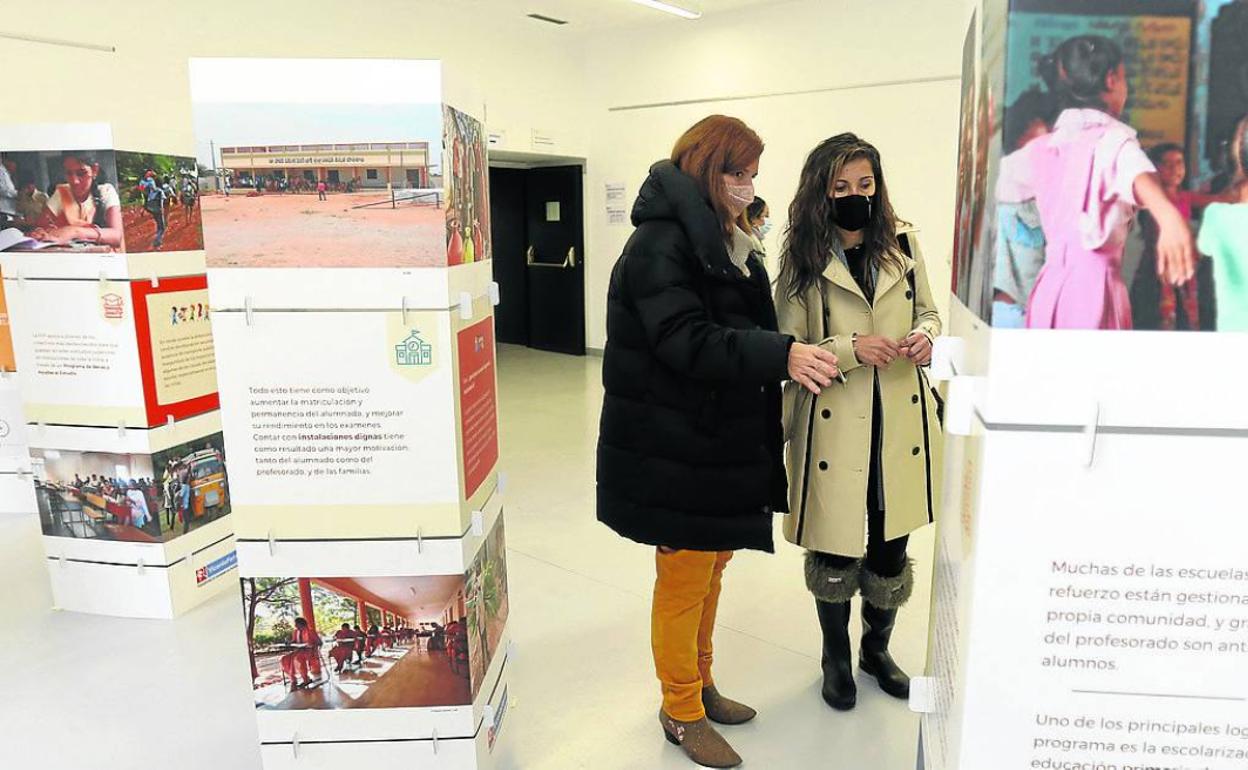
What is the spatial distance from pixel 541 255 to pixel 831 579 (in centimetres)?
Result: 697

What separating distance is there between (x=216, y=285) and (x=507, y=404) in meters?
4.72

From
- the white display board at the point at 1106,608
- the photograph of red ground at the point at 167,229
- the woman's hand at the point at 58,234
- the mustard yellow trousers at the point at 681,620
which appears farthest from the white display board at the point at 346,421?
the woman's hand at the point at 58,234

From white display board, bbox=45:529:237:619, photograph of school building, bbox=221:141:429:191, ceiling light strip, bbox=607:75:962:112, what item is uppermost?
ceiling light strip, bbox=607:75:962:112

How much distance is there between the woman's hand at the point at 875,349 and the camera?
191 cm

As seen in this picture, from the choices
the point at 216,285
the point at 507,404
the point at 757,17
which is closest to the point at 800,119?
the point at 757,17

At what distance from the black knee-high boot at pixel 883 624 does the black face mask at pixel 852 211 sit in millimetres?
942

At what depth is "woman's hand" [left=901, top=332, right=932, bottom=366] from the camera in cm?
194

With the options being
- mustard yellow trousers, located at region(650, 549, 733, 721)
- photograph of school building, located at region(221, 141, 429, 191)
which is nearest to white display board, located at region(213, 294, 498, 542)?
photograph of school building, located at region(221, 141, 429, 191)

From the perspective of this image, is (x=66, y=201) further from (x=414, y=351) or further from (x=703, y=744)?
(x=703, y=744)

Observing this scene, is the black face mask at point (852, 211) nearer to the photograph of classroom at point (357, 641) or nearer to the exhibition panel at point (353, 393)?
the exhibition panel at point (353, 393)

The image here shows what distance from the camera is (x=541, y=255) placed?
8766 mm

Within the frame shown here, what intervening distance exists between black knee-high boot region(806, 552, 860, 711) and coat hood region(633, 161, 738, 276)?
0.91 m

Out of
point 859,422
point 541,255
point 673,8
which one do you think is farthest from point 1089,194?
point 541,255

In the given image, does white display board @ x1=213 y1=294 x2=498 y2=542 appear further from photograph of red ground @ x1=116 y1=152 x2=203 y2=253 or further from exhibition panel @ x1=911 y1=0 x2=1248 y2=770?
photograph of red ground @ x1=116 y1=152 x2=203 y2=253
